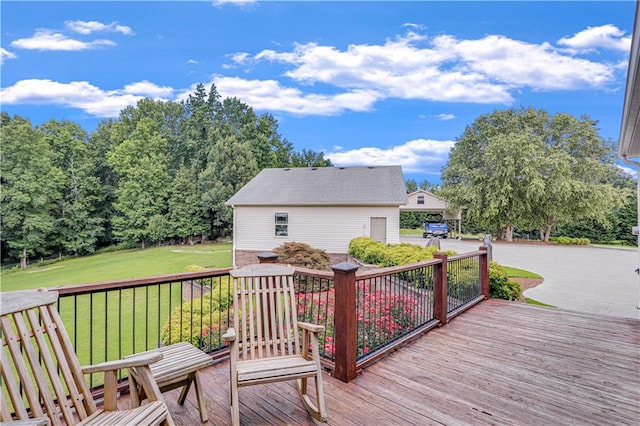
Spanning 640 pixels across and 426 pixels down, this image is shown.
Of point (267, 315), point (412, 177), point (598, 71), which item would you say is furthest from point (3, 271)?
point (412, 177)

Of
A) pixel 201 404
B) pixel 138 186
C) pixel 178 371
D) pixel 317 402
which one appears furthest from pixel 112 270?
pixel 317 402

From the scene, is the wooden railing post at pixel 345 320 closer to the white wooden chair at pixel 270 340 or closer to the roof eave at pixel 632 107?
the white wooden chair at pixel 270 340

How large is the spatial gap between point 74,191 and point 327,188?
63.4 feet

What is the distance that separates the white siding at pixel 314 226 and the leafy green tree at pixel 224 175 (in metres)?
9.12

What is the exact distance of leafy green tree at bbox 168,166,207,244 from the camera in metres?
23.3

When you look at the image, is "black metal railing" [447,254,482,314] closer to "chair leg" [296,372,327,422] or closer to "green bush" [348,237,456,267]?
"green bush" [348,237,456,267]

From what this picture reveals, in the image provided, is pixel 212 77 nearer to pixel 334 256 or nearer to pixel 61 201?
pixel 61 201

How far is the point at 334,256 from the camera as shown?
13.3 metres

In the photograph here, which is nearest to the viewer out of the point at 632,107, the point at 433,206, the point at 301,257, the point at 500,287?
the point at 632,107

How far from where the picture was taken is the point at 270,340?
285 centimetres

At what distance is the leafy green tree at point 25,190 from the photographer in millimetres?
19562

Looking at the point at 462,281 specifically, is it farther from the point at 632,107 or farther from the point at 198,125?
the point at 198,125

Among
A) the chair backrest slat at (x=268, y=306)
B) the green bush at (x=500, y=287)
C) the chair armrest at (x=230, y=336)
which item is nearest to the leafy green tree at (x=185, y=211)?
the green bush at (x=500, y=287)

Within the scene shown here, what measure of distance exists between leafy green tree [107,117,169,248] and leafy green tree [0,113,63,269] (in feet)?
12.3
